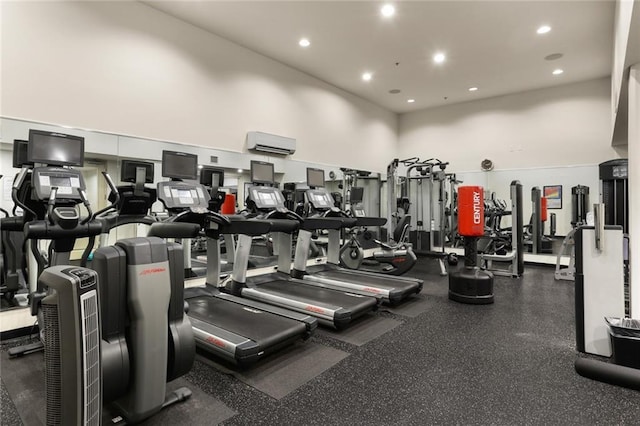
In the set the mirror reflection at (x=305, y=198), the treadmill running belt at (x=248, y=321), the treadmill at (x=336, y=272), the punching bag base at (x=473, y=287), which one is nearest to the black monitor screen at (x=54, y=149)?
the mirror reflection at (x=305, y=198)

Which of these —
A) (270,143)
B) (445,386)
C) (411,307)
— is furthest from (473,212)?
(270,143)

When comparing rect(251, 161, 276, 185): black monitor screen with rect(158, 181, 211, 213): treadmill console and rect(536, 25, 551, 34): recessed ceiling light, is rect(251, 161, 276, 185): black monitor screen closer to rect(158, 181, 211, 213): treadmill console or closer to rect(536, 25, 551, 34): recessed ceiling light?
rect(158, 181, 211, 213): treadmill console

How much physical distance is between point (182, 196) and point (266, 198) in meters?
1.15

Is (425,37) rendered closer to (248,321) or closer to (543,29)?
(543,29)

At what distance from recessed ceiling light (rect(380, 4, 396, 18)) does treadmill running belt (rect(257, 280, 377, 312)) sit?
13.3 feet

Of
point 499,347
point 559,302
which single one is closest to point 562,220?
point 559,302

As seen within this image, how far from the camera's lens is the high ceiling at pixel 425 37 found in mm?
4789

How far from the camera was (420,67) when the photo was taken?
6793 mm

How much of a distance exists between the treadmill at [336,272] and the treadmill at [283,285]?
0.64 feet

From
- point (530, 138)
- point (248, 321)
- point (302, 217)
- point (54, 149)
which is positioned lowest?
point (248, 321)

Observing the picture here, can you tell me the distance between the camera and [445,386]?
220 cm

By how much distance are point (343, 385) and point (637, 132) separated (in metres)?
3.33

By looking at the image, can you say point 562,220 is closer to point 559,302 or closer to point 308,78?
point 559,302

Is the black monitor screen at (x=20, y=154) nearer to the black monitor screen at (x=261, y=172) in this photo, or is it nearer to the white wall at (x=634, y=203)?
the black monitor screen at (x=261, y=172)
